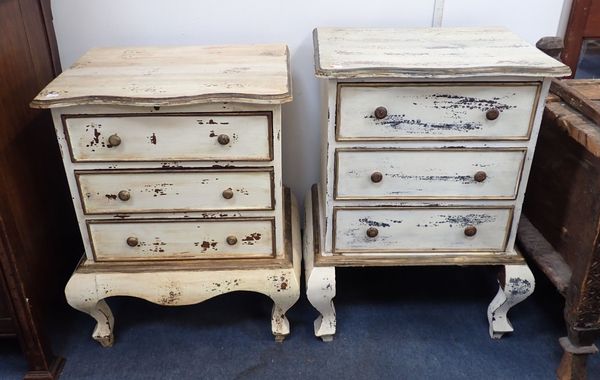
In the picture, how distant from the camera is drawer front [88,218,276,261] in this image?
1.52 metres

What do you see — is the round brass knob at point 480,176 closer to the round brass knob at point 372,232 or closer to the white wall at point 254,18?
the round brass knob at point 372,232

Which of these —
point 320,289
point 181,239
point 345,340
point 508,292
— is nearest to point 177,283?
point 181,239

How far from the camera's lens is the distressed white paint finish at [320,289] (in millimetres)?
1575

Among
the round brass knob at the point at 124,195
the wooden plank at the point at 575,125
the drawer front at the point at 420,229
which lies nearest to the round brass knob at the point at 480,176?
the drawer front at the point at 420,229

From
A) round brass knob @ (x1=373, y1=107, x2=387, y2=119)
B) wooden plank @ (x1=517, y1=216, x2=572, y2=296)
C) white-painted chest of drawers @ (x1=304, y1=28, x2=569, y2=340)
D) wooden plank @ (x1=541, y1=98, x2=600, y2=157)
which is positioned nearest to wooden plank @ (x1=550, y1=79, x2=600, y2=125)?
wooden plank @ (x1=541, y1=98, x2=600, y2=157)

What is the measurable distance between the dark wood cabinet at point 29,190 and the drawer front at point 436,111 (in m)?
0.85

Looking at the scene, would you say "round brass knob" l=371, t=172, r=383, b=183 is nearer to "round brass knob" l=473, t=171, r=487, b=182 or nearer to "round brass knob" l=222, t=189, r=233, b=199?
"round brass knob" l=473, t=171, r=487, b=182

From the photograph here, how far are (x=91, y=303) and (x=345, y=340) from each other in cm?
76

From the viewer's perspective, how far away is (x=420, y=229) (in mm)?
1562

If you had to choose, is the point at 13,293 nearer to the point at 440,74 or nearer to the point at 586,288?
the point at 440,74

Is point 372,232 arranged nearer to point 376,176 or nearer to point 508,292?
point 376,176

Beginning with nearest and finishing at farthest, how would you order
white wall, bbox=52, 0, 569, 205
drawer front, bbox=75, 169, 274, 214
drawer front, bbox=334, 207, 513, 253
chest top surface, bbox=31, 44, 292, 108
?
chest top surface, bbox=31, 44, 292, 108 < drawer front, bbox=75, 169, 274, 214 < drawer front, bbox=334, 207, 513, 253 < white wall, bbox=52, 0, 569, 205

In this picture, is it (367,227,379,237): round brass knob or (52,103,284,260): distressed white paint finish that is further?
(367,227,379,237): round brass knob

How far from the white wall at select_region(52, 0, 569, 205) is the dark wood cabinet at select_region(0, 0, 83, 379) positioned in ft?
0.40
